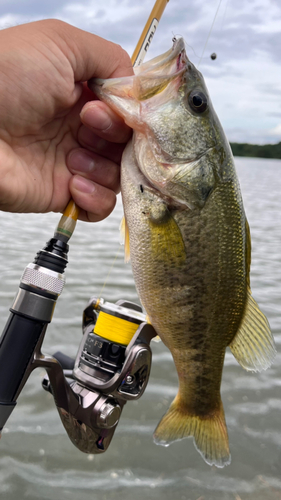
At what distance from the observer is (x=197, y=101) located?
189cm

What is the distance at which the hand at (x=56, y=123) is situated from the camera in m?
1.73

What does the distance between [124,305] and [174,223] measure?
675 millimetres

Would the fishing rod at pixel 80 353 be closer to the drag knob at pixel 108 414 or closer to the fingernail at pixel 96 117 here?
the drag knob at pixel 108 414

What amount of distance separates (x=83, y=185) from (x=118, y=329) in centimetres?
72

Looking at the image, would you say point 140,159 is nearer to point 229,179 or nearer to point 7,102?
point 229,179

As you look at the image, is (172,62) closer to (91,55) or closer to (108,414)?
(91,55)

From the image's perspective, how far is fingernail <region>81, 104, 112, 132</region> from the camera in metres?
1.78

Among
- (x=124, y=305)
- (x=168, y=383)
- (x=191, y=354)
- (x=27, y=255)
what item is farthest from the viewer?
(x=27, y=255)

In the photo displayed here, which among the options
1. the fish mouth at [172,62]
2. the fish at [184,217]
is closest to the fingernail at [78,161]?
the fish at [184,217]

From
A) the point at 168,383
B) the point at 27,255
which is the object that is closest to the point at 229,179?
the point at 168,383

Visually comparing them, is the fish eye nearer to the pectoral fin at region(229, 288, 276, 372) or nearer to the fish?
the fish

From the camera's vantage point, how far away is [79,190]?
2.04 m

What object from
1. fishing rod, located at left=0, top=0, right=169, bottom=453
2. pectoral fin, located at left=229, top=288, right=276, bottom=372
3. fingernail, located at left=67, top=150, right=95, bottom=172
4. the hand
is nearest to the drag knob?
fishing rod, located at left=0, top=0, right=169, bottom=453

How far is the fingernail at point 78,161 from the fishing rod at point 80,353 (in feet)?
0.74
